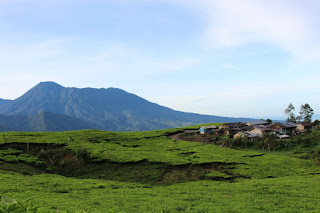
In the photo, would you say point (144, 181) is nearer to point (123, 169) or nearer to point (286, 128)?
point (123, 169)

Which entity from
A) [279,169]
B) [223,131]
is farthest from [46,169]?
[223,131]

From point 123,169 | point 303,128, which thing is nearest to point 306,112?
point 303,128

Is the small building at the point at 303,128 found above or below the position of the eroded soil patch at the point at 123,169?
above

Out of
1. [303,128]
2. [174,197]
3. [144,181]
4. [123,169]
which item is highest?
[303,128]

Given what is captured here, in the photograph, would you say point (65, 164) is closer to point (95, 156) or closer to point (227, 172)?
point (95, 156)

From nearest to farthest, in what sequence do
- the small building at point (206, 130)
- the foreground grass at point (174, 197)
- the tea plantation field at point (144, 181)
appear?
the foreground grass at point (174, 197)
the tea plantation field at point (144, 181)
the small building at point (206, 130)

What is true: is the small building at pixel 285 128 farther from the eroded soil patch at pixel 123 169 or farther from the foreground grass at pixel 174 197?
the foreground grass at pixel 174 197

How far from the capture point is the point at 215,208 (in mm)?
18297

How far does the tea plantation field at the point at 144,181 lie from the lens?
18.8 metres

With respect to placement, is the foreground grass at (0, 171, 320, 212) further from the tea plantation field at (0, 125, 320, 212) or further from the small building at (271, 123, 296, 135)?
the small building at (271, 123, 296, 135)

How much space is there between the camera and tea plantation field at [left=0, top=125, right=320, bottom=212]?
18.8m

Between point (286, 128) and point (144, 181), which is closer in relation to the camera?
point (144, 181)

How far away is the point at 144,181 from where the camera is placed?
33.8 metres

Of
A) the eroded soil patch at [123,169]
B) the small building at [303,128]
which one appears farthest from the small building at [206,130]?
the eroded soil patch at [123,169]
